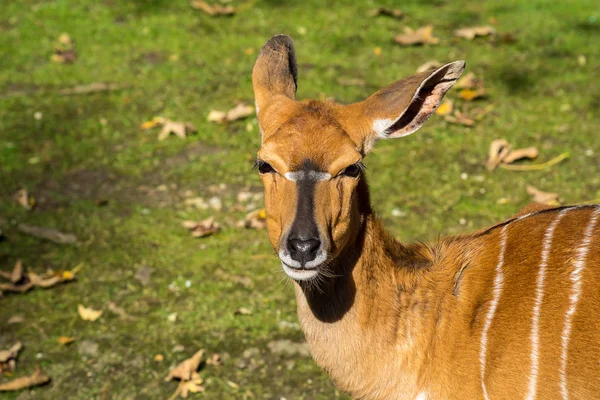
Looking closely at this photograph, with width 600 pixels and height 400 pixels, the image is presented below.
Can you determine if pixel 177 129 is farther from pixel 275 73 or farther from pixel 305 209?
pixel 305 209

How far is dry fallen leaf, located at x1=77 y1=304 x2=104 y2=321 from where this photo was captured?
4.82 metres

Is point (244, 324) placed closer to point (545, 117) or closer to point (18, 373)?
point (18, 373)

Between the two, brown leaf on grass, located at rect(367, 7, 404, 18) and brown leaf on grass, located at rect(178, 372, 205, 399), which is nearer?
brown leaf on grass, located at rect(178, 372, 205, 399)

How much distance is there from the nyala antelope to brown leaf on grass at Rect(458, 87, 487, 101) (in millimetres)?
3081

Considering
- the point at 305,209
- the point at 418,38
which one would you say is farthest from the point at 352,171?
the point at 418,38

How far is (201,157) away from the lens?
20.5 ft

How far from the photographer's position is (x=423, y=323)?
11.2 feet

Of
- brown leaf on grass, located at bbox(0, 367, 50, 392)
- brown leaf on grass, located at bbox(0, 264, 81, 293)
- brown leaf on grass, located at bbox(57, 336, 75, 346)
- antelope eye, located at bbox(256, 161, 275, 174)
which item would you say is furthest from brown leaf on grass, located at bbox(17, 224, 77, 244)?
antelope eye, located at bbox(256, 161, 275, 174)

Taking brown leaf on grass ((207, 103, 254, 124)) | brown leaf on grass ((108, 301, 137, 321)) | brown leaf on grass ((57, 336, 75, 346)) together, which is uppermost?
brown leaf on grass ((207, 103, 254, 124))

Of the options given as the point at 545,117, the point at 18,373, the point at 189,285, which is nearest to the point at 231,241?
the point at 189,285

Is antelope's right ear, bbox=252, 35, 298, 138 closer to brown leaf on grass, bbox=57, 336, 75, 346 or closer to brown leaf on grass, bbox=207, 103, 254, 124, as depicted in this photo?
brown leaf on grass, bbox=57, 336, 75, 346

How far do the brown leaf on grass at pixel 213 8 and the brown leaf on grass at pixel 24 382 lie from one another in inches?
188

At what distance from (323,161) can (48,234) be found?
9.70ft

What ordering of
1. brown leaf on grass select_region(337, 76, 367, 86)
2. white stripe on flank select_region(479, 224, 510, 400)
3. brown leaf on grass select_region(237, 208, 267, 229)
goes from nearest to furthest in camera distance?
1. white stripe on flank select_region(479, 224, 510, 400)
2. brown leaf on grass select_region(237, 208, 267, 229)
3. brown leaf on grass select_region(337, 76, 367, 86)
